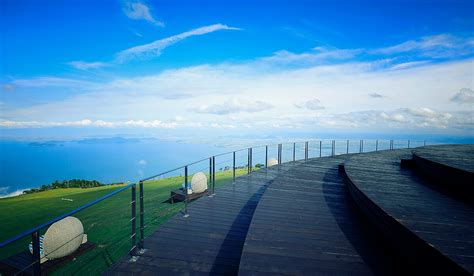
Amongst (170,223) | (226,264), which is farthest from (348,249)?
(170,223)

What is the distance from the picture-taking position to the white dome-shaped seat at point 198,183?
1059 cm

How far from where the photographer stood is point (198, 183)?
10711mm

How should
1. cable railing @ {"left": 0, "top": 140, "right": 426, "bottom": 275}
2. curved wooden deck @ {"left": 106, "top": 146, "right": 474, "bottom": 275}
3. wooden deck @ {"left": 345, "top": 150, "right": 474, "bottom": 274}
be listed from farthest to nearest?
1. cable railing @ {"left": 0, "top": 140, "right": 426, "bottom": 275}
2. curved wooden deck @ {"left": 106, "top": 146, "right": 474, "bottom": 275}
3. wooden deck @ {"left": 345, "top": 150, "right": 474, "bottom": 274}

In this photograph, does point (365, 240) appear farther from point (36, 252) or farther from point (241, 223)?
point (36, 252)

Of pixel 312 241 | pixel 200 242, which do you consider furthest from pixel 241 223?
pixel 312 241

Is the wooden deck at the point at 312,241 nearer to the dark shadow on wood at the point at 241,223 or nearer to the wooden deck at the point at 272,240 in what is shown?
the wooden deck at the point at 272,240

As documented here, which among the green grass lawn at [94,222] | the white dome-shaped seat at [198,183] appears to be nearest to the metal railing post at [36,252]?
the green grass lawn at [94,222]

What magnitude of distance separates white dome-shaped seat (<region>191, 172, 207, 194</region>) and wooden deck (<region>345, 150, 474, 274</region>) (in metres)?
7.34

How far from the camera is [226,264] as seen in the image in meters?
3.04

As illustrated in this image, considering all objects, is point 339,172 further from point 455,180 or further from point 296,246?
point 296,246

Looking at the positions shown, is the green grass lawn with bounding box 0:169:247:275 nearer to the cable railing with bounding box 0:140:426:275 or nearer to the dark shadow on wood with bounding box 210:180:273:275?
the cable railing with bounding box 0:140:426:275

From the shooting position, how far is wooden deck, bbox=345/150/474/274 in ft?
6.25

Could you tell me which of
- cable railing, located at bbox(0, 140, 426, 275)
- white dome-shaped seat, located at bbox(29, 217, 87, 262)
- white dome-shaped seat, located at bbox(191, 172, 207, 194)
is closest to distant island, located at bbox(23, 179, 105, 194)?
cable railing, located at bbox(0, 140, 426, 275)

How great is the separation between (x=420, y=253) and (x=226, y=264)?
6.55 feet
